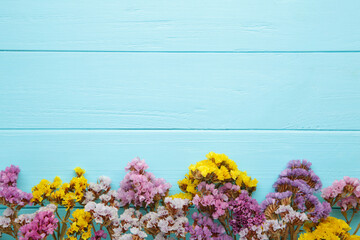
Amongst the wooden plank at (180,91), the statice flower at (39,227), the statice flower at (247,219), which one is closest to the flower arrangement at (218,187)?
the statice flower at (247,219)

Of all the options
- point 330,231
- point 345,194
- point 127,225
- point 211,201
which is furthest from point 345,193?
point 127,225

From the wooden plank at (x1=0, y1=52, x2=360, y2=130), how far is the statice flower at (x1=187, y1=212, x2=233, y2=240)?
262 mm

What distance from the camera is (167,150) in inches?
39.1

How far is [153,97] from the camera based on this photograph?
99cm

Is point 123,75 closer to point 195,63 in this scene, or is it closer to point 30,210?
point 195,63

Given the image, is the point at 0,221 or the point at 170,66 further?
the point at 170,66

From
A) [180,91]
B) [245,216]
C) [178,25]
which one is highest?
[178,25]

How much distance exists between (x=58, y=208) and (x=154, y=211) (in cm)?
28

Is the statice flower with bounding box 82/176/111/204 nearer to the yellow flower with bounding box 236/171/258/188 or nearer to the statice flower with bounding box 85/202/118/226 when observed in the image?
the statice flower with bounding box 85/202/118/226

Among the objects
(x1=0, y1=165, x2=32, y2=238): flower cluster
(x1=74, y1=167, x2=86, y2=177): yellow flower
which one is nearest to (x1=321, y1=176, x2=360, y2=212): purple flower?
(x1=74, y1=167, x2=86, y2=177): yellow flower

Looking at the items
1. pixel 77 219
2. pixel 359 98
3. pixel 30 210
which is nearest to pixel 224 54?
pixel 359 98

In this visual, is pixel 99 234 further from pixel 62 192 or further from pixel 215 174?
pixel 215 174

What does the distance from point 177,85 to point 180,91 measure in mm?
19

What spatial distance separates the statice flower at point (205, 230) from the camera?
0.84 metres
